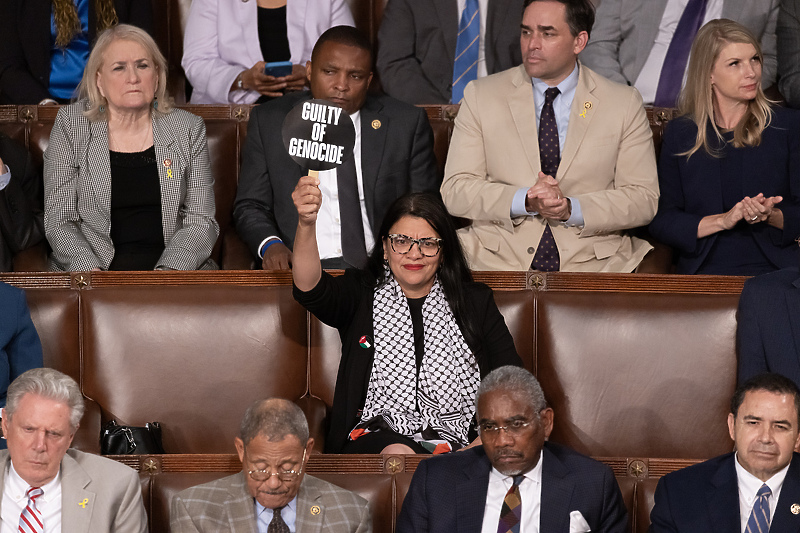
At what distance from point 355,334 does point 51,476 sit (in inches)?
33.3

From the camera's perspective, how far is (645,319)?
2.97 meters

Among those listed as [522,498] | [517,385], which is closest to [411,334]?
[517,385]

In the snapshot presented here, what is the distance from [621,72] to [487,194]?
1.01 metres

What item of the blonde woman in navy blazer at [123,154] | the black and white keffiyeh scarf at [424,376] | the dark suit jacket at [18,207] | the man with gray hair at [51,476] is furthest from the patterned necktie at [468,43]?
the man with gray hair at [51,476]

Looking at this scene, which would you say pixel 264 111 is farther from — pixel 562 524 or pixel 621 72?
pixel 562 524

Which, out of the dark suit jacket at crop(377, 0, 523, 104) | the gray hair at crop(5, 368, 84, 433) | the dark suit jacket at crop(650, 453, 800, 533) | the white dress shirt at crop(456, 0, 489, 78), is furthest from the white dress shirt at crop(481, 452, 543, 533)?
the white dress shirt at crop(456, 0, 489, 78)

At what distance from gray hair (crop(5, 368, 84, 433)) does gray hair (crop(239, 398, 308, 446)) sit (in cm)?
36

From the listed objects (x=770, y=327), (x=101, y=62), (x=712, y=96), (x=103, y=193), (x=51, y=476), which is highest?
(x=101, y=62)

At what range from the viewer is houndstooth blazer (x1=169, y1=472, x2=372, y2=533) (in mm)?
2354

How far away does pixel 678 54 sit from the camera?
398cm

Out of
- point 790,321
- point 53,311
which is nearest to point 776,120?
point 790,321

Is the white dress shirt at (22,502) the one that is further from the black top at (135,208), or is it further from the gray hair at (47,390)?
the black top at (135,208)

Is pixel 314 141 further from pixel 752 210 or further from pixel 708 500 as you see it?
pixel 752 210

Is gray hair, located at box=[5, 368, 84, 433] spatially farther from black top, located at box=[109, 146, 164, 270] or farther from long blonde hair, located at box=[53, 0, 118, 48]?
long blonde hair, located at box=[53, 0, 118, 48]
